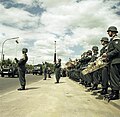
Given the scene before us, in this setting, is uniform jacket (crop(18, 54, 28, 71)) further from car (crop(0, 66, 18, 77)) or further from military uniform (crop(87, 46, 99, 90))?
car (crop(0, 66, 18, 77))

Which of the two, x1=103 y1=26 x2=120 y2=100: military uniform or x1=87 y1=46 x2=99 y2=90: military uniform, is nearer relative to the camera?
x1=103 y1=26 x2=120 y2=100: military uniform

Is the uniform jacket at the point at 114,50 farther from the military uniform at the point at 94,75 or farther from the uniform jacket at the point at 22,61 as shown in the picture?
the uniform jacket at the point at 22,61

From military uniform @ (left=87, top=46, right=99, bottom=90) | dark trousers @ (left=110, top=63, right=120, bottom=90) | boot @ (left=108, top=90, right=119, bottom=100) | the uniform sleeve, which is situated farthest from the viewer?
military uniform @ (left=87, top=46, right=99, bottom=90)

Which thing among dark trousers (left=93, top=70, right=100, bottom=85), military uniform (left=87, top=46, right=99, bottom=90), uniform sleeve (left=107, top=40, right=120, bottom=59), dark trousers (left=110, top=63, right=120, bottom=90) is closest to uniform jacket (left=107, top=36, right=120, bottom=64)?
uniform sleeve (left=107, top=40, right=120, bottom=59)

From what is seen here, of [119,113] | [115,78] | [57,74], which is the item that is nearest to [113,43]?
[115,78]

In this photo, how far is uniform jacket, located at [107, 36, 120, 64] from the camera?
9938mm

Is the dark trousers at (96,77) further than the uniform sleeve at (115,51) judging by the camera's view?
Yes

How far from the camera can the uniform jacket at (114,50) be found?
994 centimetres

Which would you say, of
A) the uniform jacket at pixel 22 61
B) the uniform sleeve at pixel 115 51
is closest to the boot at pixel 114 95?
the uniform sleeve at pixel 115 51

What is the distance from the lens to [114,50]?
10078 mm

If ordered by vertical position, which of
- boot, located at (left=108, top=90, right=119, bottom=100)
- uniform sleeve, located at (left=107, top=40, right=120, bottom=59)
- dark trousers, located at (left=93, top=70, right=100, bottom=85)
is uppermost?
uniform sleeve, located at (left=107, top=40, right=120, bottom=59)

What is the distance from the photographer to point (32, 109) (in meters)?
8.84

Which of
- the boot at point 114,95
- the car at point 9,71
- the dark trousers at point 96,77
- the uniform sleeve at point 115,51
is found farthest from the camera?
the car at point 9,71

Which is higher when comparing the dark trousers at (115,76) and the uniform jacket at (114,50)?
the uniform jacket at (114,50)
